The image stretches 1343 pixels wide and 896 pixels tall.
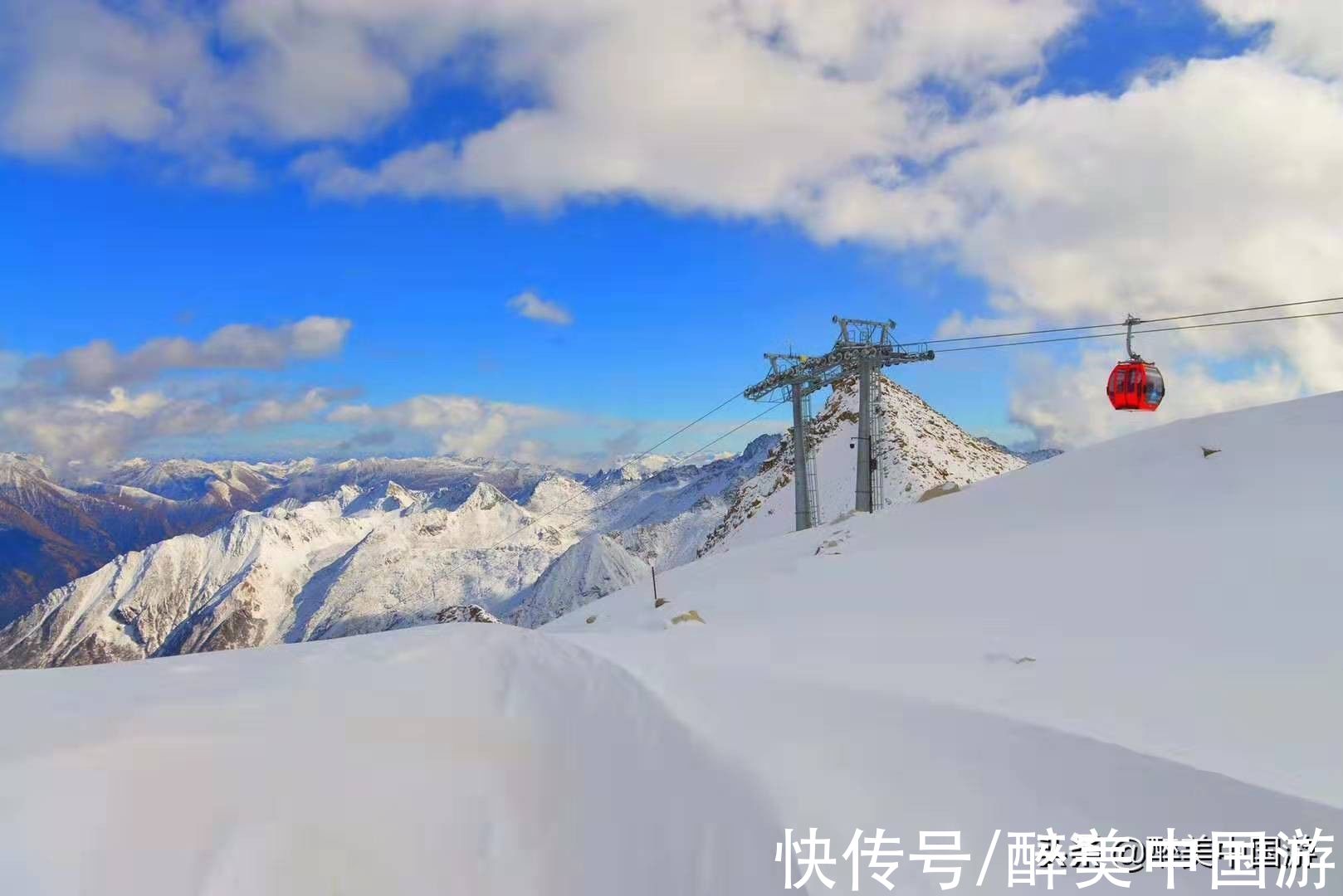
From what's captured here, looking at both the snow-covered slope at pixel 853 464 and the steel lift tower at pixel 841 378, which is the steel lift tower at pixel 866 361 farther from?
the snow-covered slope at pixel 853 464

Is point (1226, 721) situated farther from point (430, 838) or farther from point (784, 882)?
point (430, 838)

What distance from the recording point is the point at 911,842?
572 cm

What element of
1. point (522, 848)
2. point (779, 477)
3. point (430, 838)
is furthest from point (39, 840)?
point (779, 477)

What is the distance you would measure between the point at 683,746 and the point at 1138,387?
24082 mm

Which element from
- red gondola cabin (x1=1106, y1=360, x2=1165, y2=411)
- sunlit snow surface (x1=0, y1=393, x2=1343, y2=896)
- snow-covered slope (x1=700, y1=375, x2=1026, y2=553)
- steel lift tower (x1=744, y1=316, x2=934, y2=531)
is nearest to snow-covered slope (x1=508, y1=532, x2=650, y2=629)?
snow-covered slope (x1=700, y1=375, x2=1026, y2=553)

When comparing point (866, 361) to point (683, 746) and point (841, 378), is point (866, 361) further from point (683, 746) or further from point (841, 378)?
point (683, 746)

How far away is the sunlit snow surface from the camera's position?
5926 mm

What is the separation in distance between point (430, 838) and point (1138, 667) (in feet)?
27.6

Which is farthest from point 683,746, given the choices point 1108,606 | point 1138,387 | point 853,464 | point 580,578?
point 580,578

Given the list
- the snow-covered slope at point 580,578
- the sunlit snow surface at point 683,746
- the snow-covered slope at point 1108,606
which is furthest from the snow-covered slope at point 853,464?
the snow-covered slope at point 580,578

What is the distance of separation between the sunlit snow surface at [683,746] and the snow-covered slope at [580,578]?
6345 inches

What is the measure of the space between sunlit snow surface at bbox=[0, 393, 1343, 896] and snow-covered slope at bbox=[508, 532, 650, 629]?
6345 inches

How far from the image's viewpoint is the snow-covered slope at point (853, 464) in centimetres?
8688

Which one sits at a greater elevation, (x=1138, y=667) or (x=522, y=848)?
(x=1138, y=667)
